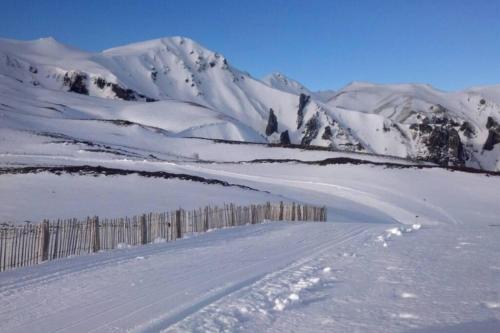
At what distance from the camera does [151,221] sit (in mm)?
19078

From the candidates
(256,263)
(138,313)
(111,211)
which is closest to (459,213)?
(111,211)

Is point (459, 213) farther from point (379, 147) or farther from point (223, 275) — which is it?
point (379, 147)

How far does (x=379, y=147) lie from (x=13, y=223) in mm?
181965

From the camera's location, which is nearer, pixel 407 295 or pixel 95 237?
pixel 407 295

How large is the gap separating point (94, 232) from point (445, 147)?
188 metres

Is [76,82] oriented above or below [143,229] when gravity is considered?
above

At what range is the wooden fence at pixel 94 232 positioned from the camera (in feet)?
48.3

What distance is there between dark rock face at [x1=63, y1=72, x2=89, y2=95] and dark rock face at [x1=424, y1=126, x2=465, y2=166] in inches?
5170

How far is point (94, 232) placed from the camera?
658 inches

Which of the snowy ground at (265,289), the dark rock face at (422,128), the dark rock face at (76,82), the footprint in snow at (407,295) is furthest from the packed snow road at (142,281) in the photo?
the dark rock face at (422,128)

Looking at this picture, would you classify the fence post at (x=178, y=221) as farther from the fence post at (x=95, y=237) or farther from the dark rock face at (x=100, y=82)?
the dark rock face at (x=100, y=82)

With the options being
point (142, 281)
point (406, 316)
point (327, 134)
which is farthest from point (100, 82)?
point (406, 316)

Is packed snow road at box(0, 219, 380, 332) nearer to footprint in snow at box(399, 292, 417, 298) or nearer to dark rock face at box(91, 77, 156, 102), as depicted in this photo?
footprint in snow at box(399, 292, 417, 298)

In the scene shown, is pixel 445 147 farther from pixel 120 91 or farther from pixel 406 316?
pixel 406 316
